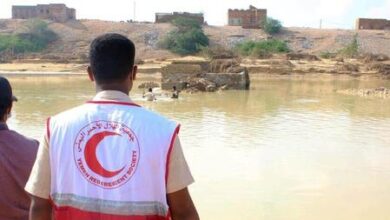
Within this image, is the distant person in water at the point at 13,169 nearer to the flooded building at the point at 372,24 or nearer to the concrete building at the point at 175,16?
the concrete building at the point at 175,16

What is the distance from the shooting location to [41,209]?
6.92 ft

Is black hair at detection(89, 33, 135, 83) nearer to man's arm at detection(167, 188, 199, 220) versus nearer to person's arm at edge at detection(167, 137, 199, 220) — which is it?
person's arm at edge at detection(167, 137, 199, 220)

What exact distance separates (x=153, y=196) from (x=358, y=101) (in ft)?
75.1

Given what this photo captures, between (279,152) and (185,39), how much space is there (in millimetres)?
46057

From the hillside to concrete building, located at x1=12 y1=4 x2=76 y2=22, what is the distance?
188cm

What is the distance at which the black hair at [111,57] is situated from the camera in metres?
2.12

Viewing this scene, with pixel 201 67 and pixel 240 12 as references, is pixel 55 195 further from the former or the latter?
pixel 240 12

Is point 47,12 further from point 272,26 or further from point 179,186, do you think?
point 179,186

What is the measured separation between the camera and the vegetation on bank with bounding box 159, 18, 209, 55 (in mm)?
56250

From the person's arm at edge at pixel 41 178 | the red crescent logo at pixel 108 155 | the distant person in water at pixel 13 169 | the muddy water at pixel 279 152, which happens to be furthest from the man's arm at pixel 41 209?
the muddy water at pixel 279 152

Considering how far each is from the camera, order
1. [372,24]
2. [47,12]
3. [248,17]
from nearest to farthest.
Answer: [47,12] → [372,24] → [248,17]

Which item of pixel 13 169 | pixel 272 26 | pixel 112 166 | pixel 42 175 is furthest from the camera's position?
pixel 272 26

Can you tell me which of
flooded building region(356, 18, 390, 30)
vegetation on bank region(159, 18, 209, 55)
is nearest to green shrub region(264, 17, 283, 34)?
vegetation on bank region(159, 18, 209, 55)

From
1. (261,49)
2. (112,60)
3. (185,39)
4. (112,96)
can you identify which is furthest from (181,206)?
(185,39)
